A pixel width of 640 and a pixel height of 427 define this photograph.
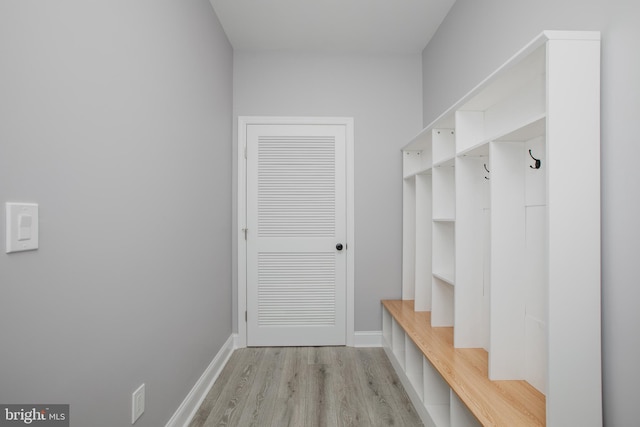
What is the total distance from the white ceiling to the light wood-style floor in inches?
106

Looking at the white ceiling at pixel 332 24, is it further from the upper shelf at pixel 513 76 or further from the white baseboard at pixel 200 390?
the white baseboard at pixel 200 390

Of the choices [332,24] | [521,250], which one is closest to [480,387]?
[521,250]

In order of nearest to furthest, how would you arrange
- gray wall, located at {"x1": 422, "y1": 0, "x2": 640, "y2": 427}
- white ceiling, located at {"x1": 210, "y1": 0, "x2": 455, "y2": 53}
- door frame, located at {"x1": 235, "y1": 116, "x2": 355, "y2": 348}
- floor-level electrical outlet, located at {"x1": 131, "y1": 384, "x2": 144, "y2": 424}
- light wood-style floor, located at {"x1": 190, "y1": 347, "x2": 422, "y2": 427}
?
gray wall, located at {"x1": 422, "y1": 0, "x2": 640, "y2": 427} < floor-level electrical outlet, located at {"x1": 131, "y1": 384, "x2": 144, "y2": 424} < light wood-style floor, located at {"x1": 190, "y1": 347, "x2": 422, "y2": 427} < white ceiling, located at {"x1": 210, "y1": 0, "x2": 455, "y2": 53} < door frame, located at {"x1": 235, "y1": 116, "x2": 355, "y2": 348}

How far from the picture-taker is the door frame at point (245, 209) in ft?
9.29

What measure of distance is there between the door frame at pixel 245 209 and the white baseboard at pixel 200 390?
0.95ft

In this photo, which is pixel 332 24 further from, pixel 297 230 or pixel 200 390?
pixel 200 390

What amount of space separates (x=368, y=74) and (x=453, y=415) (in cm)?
267

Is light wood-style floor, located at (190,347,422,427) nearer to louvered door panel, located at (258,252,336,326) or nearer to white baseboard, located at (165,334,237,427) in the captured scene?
white baseboard, located at (165,334,237,427)

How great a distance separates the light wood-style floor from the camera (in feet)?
6.00

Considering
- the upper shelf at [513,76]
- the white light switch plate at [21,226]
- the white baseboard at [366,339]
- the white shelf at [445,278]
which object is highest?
the upper shelf at [513,76]

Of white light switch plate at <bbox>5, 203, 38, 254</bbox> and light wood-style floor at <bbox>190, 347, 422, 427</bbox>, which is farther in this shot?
light wood-style floor at <bbox>190, 347, 422, 427</bbox>

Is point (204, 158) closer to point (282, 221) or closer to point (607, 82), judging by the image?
point (282, 221)

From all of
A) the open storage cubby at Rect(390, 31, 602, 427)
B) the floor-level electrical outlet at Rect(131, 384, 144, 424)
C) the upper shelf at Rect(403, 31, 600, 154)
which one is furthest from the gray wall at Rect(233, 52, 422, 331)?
the floor-level electrical outlet at Rect(131, 384, 144, 424)

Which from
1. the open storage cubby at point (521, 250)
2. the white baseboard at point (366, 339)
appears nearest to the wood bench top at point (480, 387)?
the open storage cubby at point (521, 250)
